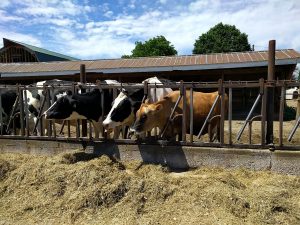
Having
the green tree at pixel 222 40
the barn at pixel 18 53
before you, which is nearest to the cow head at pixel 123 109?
the barn at pixel 18 53

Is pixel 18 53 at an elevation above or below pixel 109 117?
above

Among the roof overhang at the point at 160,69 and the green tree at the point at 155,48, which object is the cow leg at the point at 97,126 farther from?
the green tree at the point at 155,48

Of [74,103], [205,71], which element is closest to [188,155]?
[74,103]

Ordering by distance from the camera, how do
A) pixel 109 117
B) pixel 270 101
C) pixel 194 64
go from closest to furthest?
pixel 270 101 → pixel 109 117 → pixel 194 64

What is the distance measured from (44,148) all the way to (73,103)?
112 cm

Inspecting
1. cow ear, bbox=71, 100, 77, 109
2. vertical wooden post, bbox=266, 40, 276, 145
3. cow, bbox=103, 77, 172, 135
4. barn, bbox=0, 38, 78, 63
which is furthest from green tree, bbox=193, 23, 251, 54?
cow ear, bbox=71, 100, 77, 109

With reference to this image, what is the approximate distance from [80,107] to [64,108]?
0.31 metres

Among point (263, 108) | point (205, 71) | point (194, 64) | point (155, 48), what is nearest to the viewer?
point (263, 108)

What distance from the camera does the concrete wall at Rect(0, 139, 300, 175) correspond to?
5039 mm

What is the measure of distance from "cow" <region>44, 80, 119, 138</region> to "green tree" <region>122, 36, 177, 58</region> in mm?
45486

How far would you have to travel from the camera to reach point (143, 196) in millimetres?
4324

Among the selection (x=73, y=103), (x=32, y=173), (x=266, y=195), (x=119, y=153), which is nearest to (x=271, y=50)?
(x=266, y=195)

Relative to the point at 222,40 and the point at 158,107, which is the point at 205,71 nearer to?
the point at 158,107

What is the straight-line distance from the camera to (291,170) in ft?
16.3
